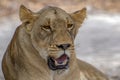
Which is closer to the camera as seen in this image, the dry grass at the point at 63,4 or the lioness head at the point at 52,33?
the lioness head at the point at 52,33

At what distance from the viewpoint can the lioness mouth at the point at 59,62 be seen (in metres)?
4.95

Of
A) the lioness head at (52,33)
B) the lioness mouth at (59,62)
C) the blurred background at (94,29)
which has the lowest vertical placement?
the blurred background at (94,29)

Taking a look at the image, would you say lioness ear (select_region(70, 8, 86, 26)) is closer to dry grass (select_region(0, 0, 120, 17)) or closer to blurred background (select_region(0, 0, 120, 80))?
blurred background (select_region(0, 0, 120, 80))

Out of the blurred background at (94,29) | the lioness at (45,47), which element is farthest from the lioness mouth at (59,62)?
the blurred background at (94,29)

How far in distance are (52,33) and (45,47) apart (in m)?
0.13

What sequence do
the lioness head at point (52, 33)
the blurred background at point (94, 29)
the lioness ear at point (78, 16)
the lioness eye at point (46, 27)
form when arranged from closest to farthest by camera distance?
the lioness head at point (52, 33) < the lioness eye at point (46, 27) < the lioness ear at point (78, 16) < the blurred background at point (94, 29)

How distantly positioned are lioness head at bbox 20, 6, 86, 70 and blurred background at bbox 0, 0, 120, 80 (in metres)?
3.12

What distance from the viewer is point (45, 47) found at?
5.03 m

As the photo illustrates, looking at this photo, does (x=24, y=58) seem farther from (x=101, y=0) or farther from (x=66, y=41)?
(x=101, y=0)

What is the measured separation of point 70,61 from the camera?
532 cm

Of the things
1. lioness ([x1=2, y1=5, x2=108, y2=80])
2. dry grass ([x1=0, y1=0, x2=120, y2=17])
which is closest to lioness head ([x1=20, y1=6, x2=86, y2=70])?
lioness ([x1=2, y1=5, x2=108, y2=80])

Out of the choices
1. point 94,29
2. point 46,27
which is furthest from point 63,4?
point 46,27

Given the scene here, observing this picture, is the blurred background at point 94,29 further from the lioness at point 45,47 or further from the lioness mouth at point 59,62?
the lioness mouth at point 59,62

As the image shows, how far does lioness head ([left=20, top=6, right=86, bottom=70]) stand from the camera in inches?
192
